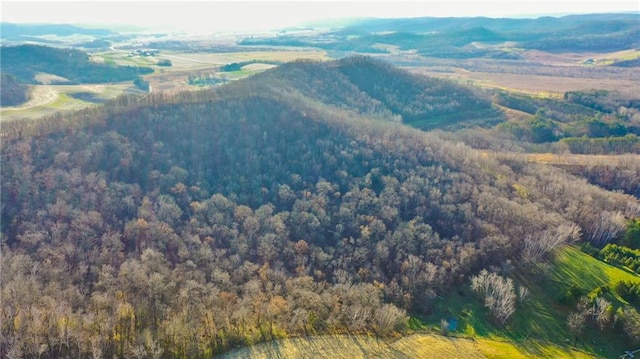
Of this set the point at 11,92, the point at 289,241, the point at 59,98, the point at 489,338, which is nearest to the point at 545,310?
the point at 489,338

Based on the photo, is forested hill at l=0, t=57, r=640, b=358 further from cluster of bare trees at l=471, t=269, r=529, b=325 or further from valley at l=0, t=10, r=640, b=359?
cluster of bare trees at l=471, t=269, r=529, b=325

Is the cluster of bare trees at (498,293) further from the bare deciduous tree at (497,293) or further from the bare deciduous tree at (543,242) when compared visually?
the bare deciduous tree at (543,242)

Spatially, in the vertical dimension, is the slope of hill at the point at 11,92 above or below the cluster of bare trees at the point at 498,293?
above

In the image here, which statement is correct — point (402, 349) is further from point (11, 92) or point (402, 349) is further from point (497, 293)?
point (11, 92)

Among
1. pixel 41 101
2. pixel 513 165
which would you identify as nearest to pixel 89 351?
pixel 513 165

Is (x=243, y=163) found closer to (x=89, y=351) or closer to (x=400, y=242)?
(x=400, y=242)

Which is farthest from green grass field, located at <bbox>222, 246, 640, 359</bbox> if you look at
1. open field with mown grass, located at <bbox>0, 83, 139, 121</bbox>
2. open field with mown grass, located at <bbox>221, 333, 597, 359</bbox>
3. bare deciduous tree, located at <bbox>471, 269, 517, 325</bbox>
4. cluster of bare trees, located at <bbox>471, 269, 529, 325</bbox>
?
open field with mown grass, located at <bbox>0, 83, 139, 121</bbox>

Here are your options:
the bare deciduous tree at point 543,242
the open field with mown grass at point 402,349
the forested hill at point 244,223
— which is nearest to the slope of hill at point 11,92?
the forested hill at point 244,223

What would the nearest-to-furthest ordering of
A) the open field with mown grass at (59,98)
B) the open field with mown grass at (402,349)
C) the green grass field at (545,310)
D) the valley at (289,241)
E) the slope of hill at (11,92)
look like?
the open field with mown grass at (402,349) < the valley at (289,241) < the green grass field at (545,310) < the open field with mown grass at (59,98) < the slope of hill at (11,92)
